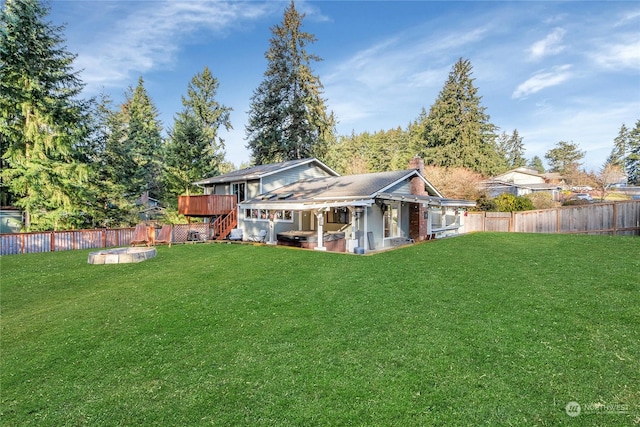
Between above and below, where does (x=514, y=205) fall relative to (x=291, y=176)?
below

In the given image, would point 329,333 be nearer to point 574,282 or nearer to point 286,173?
point 574,282

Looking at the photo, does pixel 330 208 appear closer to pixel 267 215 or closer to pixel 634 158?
pixel 267 215

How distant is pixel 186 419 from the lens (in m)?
3.42

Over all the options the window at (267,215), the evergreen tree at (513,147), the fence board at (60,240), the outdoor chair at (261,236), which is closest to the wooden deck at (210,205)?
the window at (267,215)

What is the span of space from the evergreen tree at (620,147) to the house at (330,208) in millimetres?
59515

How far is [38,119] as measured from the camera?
19.1 meters

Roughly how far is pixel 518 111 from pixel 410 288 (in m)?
31.4

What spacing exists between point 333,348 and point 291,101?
34876 mm

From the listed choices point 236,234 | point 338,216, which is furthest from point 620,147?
point 236,234

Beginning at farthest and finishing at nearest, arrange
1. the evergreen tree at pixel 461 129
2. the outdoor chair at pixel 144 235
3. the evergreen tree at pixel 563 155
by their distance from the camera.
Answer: the evergreen tree at pixel 563 155 → the evergreen tree at pixel 461 129 → the outdoor chair at pixel 144 235

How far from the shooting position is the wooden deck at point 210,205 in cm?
2141

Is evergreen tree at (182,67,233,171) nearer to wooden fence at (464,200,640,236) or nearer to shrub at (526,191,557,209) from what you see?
wooden fence at (464,200,640,236)

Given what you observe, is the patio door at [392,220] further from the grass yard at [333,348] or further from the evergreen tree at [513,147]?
the evergreen tree at [513,147]

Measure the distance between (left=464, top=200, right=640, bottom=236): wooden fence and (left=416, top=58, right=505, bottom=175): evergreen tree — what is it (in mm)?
19338
